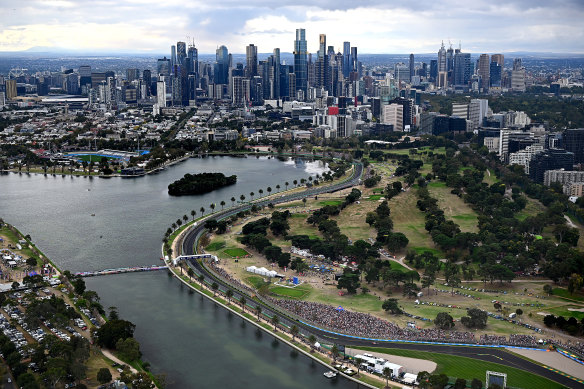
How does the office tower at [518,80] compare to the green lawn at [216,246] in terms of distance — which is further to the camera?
the office tower at [518,80]

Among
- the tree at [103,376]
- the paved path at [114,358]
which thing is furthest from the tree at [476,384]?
the tree at [103,376]

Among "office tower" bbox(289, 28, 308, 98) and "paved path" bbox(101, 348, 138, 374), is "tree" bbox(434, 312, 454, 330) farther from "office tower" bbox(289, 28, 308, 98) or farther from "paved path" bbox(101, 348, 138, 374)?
"office tower" bbox(289, 28, 308, 98)

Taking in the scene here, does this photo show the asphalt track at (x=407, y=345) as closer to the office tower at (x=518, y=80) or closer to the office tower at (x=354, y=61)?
the office tower at (x=518, y=80)

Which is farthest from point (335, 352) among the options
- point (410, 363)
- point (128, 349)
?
point (128, 349)

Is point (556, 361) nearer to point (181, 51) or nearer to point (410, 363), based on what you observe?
point (410, 363)

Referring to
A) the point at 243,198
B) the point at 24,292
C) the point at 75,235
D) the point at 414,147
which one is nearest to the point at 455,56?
the point at 414,147

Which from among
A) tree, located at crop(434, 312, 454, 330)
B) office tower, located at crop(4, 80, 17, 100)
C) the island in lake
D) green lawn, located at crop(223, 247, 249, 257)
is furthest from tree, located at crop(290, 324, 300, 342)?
office tower, located at crop(4, 80, 17, 100)

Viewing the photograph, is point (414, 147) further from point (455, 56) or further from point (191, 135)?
point (455, 56)
